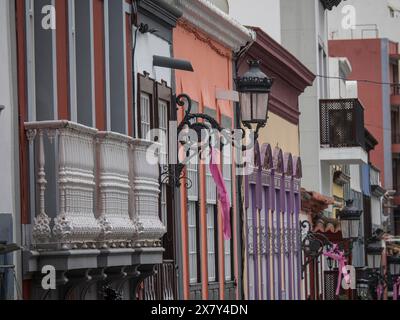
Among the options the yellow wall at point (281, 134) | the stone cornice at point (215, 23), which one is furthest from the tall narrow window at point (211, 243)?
the yellow wall at point (281, 134)

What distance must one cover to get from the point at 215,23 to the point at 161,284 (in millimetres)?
5290

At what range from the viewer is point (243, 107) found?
72.0 ft

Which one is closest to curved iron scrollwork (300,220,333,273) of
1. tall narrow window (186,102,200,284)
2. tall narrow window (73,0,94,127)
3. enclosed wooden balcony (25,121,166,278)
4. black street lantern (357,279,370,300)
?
black street lantern (357,279,370,300)

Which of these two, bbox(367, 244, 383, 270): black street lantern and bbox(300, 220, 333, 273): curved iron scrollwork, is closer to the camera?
bbox(300, 220, 333, 273): curved iron scrollwork

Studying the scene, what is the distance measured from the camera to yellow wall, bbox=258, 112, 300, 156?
31.8 m

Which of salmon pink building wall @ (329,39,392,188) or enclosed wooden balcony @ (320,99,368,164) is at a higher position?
salmon pink building wall @ (329,39,392,188)

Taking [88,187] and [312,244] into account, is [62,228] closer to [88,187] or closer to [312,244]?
[88,187]

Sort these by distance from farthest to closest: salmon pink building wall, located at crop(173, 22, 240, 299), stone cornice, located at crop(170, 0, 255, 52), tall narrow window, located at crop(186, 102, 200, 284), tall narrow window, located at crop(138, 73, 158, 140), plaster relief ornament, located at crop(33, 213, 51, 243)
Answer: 1. tall narrow window, located at crop(186, 102, 200, 284)
2. stone cornice, located at crop(170, 0, 255, 52)
3. salmon pink building wall, located at crop(173, 22, 240, 299)
4. tall narrow window, located at crop(138, 73, 158, 140)
5. plaster relief ornament, located at crop(33, 213, 51, 243)

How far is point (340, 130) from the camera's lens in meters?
41.1

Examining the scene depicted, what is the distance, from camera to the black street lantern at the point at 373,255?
4438 cm

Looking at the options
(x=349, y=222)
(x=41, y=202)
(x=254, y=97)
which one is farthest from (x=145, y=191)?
(x=349, y=222)

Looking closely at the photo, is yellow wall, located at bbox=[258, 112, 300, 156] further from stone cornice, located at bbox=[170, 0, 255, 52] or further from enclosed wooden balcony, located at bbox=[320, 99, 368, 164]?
A: enclosed wooden balcony, located at bbox=[320, 99, 368, 164]

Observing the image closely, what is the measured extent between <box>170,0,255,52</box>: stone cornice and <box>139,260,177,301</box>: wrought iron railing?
130 inches

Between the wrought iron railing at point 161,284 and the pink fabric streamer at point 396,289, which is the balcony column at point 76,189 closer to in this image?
the wrought iron railing at point 161,284
